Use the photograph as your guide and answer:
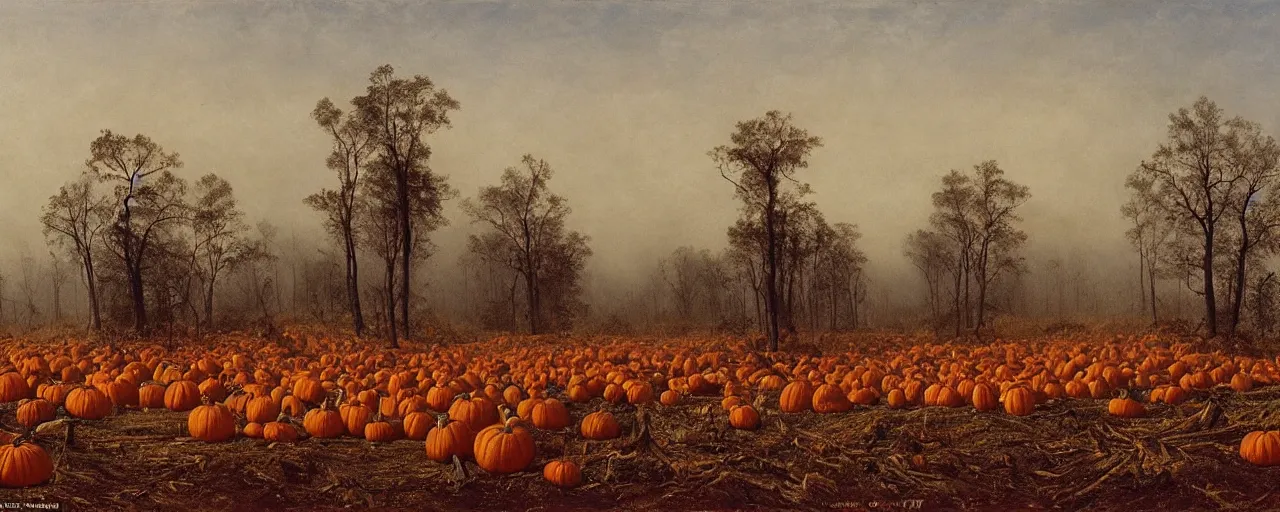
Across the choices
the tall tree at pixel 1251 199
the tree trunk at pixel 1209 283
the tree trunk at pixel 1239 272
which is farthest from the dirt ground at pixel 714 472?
the tree trunk at pixel 1239 272

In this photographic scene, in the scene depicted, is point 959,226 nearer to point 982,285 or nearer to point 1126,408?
point 982,285

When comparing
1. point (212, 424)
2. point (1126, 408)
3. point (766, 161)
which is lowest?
point (1126, 408)

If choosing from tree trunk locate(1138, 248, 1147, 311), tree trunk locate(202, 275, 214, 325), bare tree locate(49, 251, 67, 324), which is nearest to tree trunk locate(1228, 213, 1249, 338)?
tree trunk locate(1138, 248, 1147, 311)

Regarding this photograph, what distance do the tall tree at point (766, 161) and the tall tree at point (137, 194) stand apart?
7918mm

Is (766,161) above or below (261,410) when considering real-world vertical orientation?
above

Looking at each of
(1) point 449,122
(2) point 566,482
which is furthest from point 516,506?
(1) point 449,122

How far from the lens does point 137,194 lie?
1277cm

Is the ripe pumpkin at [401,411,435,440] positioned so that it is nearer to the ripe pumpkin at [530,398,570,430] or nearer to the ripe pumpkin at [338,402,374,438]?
the ripe pumpkin at [338,402,374,438]

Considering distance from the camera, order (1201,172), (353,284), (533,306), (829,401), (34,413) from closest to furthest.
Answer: (34,413), (829,401), (1201,172), (353,284), (533,306)

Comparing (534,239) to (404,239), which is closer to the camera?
(404,239)

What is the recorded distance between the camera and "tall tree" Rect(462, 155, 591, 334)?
44.4ft

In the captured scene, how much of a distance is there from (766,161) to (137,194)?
9.66m

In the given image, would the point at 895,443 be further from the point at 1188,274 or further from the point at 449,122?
the point at 1188,274

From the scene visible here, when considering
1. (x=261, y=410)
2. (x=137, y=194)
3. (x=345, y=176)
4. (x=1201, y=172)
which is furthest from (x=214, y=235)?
(x=1201, y=172)
